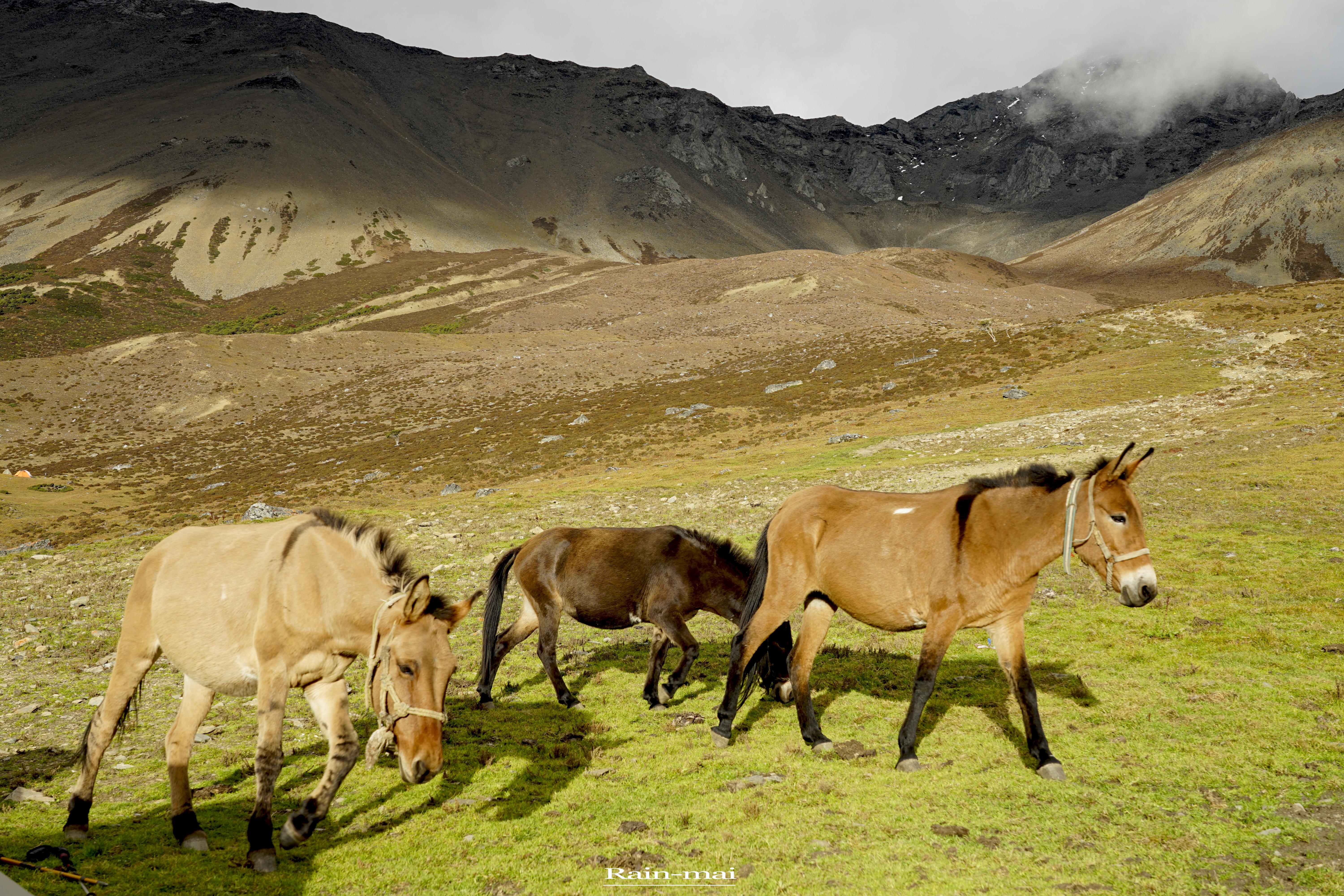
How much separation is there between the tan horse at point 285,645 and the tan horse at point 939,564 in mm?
4083

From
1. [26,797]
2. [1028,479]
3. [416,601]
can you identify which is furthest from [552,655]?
[1028,479]

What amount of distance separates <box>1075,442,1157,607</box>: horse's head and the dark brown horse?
4014 mm

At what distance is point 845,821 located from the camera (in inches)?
265

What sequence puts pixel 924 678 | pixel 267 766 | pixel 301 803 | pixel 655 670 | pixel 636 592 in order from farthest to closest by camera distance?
pixel 636 592
pixel 655 670
pixel 924 678
pixel 301 803
pixel 267 766

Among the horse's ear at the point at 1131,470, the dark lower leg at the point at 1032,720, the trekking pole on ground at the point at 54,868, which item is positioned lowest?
the dark lower leg at the point at 1032,720

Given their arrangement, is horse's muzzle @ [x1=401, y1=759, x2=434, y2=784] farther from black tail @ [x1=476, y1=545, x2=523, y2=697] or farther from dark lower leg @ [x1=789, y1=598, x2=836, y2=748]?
black tail @ [x1=476, y1=545, x2=523, y2=697]

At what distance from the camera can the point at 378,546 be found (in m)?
6.74

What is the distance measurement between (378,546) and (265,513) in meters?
29.3

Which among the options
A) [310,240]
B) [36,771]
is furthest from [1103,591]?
[310,240]

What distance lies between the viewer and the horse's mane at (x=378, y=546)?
6590 millimetres

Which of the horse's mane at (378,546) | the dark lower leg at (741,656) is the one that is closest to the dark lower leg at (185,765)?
the horse's mane at (378,546)

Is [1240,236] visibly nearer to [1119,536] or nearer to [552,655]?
[1119,536]

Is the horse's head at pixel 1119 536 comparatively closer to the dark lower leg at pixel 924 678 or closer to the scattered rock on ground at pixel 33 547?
the dark lower leg at pixel 924 678

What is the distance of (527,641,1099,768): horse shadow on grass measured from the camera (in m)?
9.26
